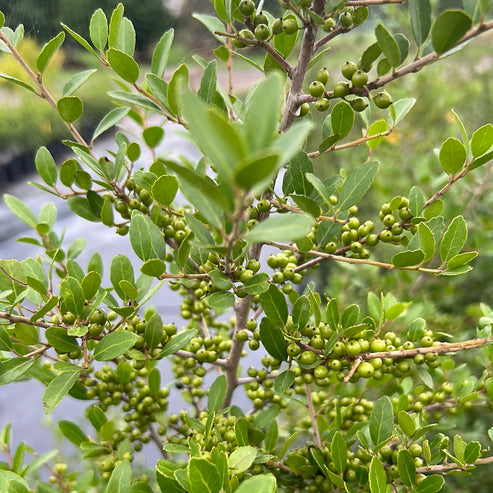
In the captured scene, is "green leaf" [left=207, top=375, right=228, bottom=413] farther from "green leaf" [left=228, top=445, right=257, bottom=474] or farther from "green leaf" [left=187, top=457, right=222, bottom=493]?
"green leaf" [left=187, top=457, right=222, bottom=493]

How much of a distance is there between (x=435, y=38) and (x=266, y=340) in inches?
14.9

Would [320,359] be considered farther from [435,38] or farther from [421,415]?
[435,38]

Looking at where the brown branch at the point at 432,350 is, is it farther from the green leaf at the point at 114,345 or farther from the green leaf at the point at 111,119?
the green leaf at the point at 111,119

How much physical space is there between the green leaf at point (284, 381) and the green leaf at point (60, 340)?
0.26 m

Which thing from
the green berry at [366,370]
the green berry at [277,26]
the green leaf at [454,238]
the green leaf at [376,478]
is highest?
the green berry at [277,26]

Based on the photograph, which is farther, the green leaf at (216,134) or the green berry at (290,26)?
the green berry at (290,26)

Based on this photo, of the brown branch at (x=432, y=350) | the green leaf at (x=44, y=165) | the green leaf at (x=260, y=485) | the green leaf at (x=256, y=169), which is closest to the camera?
the green leaf at (x=256, y=169)

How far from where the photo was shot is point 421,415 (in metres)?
0.72

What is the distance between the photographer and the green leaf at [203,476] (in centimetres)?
37

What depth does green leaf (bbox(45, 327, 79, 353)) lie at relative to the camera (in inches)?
20.1

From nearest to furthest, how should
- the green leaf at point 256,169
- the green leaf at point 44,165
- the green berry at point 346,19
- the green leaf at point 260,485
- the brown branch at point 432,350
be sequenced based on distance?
the green leaf at point 256,169 → the green leaf at point 260,485 → the green berry at point 346,19 → the brown branch at point 432,350 → the green leaf at point 44,165

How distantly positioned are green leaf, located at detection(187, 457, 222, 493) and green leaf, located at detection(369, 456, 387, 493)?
19cm

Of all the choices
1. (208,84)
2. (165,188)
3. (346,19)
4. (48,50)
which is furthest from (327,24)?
(48,50)

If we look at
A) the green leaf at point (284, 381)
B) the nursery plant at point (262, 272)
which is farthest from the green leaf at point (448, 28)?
the green leaf at point (284, 381)
